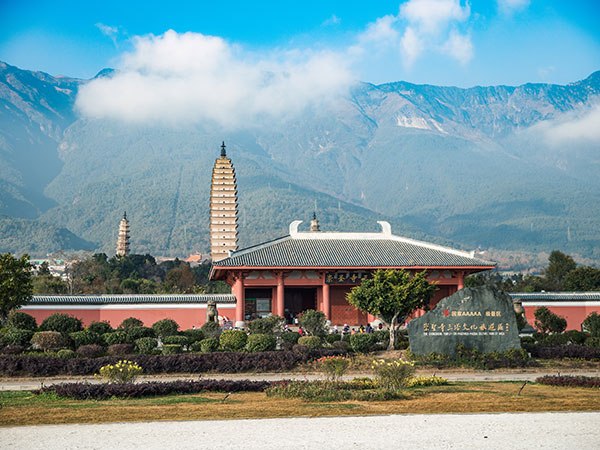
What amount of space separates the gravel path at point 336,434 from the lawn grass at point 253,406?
22.2 inches

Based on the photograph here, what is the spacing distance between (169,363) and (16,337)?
21.5 feet

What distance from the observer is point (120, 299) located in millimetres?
36219

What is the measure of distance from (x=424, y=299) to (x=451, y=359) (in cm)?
447

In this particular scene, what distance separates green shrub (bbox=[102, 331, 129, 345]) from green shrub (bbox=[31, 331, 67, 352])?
Result: 1534mm

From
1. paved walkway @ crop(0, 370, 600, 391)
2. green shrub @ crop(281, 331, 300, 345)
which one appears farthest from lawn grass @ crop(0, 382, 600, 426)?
green shrub @ crop(281, 331, 300, 345)

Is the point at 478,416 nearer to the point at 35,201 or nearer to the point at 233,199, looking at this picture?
the point at 233,199

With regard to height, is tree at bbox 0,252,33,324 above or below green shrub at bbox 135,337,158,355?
above

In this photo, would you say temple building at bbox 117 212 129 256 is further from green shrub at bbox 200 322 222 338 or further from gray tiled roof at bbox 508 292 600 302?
green shrub at bbox 200 322 222 338

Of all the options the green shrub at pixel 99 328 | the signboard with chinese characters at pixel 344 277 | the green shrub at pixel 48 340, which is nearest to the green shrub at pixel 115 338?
the green shrub at pixel 48 340

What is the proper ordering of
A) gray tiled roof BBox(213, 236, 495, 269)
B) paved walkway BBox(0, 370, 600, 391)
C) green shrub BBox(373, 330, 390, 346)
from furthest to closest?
gray tiled roof BBox(213, 236, 495, 269)
green shrub BBox(373, 330, 390, 346)
paved walkway BBox(0, 370, 600, 391)

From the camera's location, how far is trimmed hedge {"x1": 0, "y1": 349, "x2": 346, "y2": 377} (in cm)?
1912

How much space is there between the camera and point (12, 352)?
21.4m

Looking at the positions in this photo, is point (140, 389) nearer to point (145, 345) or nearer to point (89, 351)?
point (89, 351)

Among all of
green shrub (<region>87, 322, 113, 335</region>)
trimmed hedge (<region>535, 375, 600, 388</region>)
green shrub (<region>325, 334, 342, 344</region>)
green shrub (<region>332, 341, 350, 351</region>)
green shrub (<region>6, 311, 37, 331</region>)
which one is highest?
green shrub (<region>6, 311, 37, 331</region>)
